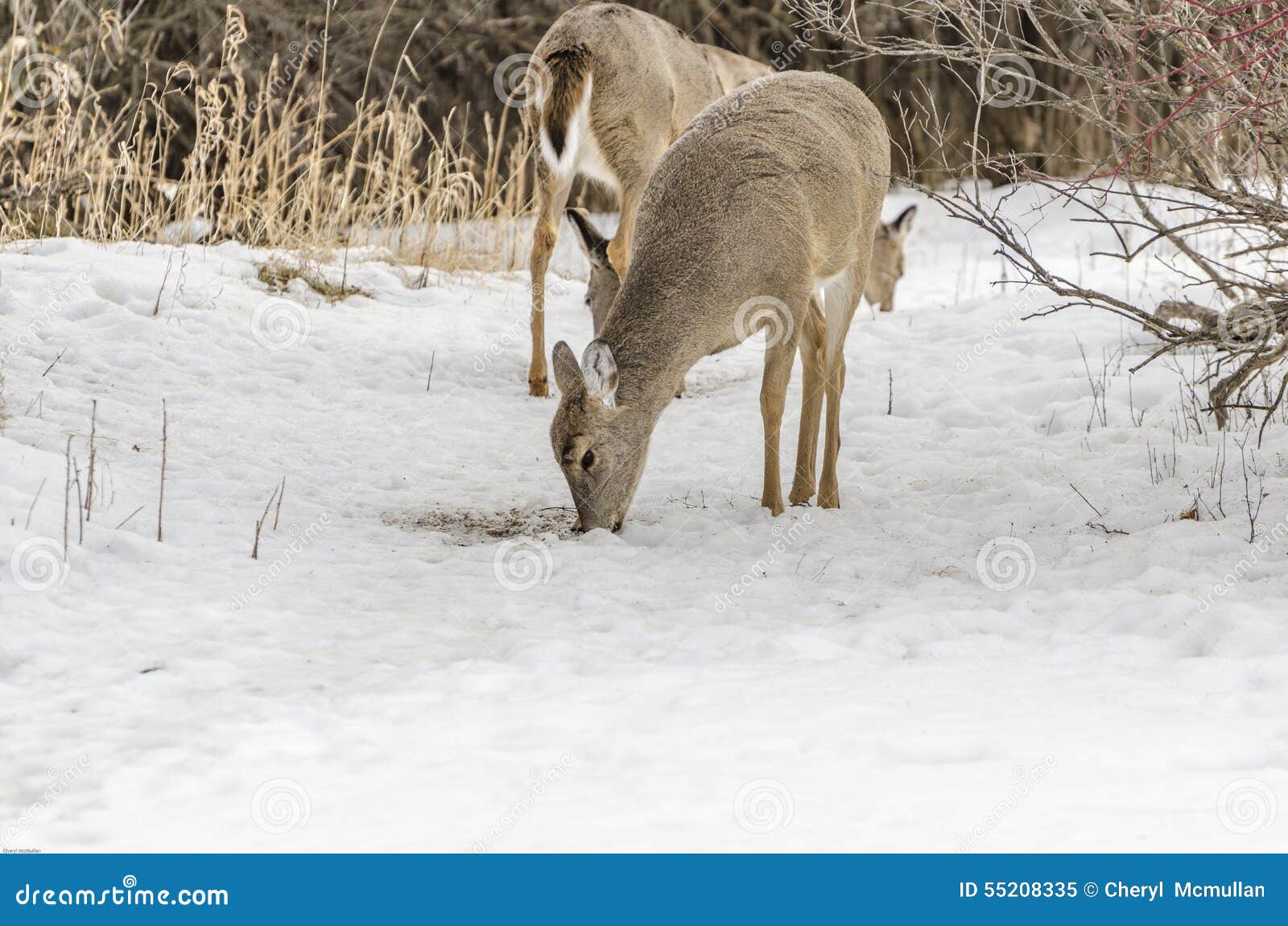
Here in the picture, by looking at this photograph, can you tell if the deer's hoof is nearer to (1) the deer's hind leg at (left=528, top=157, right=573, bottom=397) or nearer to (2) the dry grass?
(1) the deer's hind leg at (left=528, top=157, right=573, bottom=397)

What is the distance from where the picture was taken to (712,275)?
6.39 meters

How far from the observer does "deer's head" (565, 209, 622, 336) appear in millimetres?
8023

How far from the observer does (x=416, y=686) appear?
15.0 ft

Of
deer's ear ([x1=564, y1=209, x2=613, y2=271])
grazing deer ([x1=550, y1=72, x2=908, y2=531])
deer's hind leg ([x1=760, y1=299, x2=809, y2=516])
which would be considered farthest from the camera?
deer's ear ([x1=564, y1=209, x2=613, y2=271])

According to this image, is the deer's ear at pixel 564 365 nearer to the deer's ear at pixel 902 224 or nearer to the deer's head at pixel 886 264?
the deer's head at pixel 886 264

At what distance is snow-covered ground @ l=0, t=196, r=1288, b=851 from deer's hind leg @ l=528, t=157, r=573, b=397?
25 cm

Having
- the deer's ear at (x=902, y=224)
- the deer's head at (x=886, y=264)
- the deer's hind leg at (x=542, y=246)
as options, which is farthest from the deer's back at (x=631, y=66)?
the deer's ear at (x=902, y=224)

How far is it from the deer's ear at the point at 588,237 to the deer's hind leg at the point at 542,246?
2.56 feet

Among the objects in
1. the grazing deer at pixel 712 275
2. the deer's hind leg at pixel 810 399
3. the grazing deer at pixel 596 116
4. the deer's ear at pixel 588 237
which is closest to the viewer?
the grazing deer at pixel 712 275

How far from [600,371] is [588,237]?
216cm

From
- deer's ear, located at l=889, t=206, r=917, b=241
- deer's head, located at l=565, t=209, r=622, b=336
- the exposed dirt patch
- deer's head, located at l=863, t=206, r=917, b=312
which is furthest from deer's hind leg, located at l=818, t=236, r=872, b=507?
deer's ear, located at l=889, t=206, r=917, b=241

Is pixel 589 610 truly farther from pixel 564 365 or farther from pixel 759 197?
pixel 759 197

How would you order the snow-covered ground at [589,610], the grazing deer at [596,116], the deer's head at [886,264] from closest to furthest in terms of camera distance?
the snow-covered ground at [589,610] < the grazing deer at [596,116] < the deer's head at [886,264]

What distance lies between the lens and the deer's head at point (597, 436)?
618 cm
